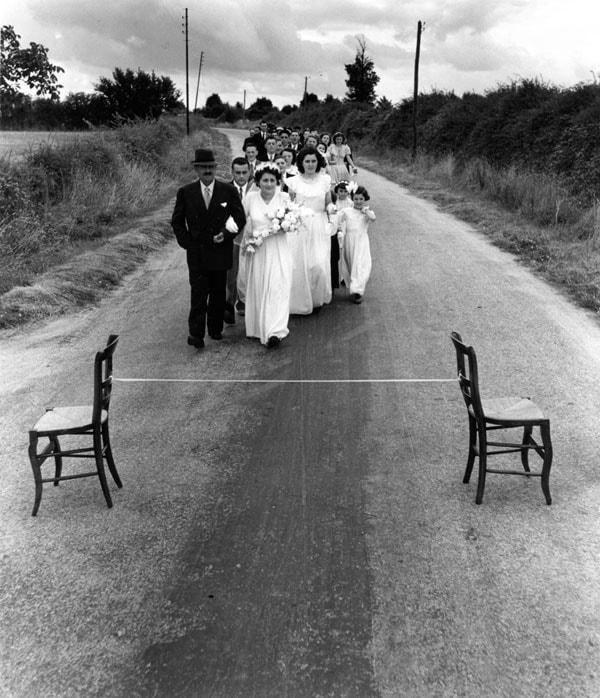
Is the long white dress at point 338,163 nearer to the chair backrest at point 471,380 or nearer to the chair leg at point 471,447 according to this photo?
the chair backrest at point 471,380

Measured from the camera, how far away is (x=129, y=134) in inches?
1091

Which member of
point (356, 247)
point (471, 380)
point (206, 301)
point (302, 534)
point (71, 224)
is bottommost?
point (302, 534)

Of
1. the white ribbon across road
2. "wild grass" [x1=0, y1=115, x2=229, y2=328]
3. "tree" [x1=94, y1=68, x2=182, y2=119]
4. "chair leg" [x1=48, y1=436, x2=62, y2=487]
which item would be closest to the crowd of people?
the white ribbon across road

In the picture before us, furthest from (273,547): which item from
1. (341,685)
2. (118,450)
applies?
(118,450)

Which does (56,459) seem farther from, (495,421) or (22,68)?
(22,68)

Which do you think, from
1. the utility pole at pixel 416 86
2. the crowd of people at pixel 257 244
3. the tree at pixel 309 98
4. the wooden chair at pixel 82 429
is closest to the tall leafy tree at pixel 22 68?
the crowd of people at pixel 257 244

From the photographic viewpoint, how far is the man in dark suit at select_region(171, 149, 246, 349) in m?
8.41

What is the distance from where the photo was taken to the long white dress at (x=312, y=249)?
999cm

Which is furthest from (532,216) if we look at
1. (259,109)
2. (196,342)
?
(259,109)

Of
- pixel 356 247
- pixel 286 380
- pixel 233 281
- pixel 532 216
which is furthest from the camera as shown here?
pixel 532 216

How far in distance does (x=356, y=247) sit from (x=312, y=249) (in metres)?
0.84

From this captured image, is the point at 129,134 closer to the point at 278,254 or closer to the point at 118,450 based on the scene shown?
the point at 278,254

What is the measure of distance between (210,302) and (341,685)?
6092 millimetres

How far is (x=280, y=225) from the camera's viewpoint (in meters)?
8.59
